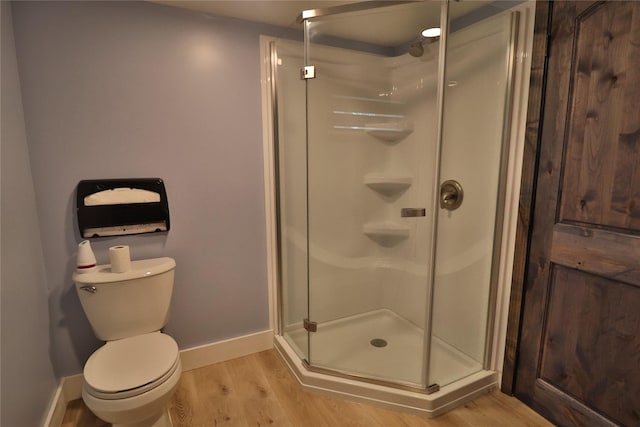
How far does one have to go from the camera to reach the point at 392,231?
7.65ft

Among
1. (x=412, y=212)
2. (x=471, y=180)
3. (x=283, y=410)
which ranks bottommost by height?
(x=283, y=410)

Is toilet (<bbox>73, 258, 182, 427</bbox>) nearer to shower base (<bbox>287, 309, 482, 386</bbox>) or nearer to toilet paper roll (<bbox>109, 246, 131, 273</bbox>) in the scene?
toilet paper roll (<bbox>109, 246, 131, 273</bbox>)

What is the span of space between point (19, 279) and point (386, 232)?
6.47 ft

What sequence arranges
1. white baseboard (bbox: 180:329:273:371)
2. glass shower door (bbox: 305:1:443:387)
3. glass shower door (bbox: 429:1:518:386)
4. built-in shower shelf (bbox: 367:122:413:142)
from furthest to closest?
built-in shower shelf (bbox: 367:122:413:142)
white baseboard (bbox: 180:329:273:371)
glass shower door (bbox: 305:1:443:387)
glass shower door (bbox: 429:1:518:386)

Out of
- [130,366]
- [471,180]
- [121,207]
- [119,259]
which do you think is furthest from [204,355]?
[471,180]

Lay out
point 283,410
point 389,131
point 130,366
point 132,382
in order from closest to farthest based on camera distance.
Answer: point 132,382 → point 130,366 → point 283,410 → point 389,131

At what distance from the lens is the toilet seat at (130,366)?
1.24 metres

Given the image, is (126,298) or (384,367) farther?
(384,367)

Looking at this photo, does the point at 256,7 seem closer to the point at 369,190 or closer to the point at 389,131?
the point at 389,131

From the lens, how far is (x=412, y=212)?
215cm

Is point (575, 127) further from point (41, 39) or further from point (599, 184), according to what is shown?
point (41, 39)

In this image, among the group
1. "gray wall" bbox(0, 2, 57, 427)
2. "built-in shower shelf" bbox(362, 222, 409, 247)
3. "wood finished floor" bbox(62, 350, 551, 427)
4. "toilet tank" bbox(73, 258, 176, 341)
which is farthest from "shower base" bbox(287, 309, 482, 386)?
"gray wall" bbox(0, 2, 57, 427)

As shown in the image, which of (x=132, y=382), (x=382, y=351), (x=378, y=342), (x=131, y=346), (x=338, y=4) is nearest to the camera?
(x=132, y=382)

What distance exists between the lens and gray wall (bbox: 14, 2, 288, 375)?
1539 mm
